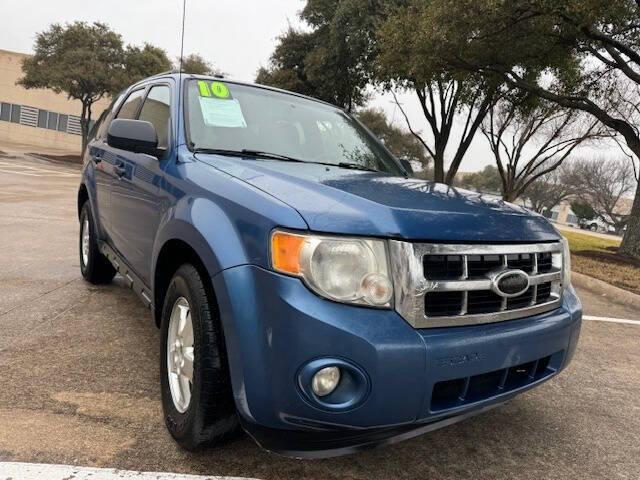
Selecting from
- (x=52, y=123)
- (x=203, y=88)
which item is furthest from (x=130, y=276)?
(x=52, y=123)

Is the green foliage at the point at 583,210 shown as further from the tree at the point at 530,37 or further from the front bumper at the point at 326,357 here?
the front bumper at the point at 326,357

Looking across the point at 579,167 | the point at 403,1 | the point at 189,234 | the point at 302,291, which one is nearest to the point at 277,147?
the point at 189,234

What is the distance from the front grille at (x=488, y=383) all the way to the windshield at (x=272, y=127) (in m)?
1.54

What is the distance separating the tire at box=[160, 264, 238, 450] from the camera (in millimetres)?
1945

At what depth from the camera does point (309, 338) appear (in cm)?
166

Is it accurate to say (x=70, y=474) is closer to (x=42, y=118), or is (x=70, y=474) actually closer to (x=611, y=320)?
(x=611, y=320)

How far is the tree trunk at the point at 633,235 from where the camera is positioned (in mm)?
11414

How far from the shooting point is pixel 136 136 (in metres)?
2.67

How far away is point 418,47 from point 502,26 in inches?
62.9

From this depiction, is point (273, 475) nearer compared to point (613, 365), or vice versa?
point (273, 475)

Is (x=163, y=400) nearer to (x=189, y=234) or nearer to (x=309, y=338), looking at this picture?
(x=189, y=234)

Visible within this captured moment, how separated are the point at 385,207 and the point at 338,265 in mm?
288

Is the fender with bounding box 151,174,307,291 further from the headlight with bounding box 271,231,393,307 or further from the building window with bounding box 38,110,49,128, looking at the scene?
the building window with bounding box 38,110,49,128

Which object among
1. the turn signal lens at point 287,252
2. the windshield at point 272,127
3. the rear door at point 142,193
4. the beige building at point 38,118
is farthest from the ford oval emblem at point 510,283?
the beige building at point 38,118
